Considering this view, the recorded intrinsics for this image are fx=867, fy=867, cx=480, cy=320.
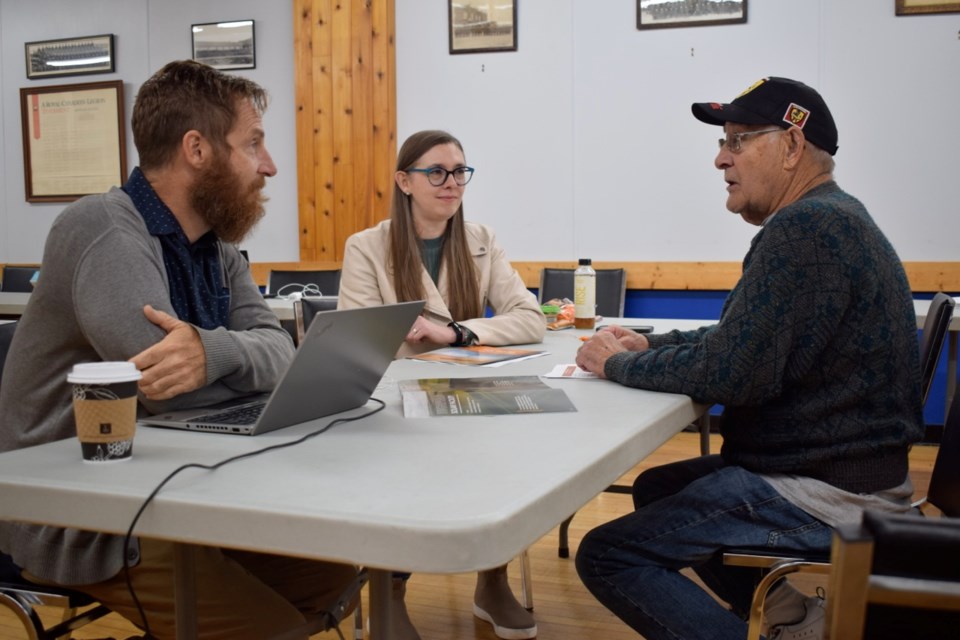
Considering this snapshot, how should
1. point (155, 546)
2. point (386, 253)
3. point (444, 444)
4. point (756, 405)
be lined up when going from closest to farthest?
point (444, 444)
point (155, 546)
point (756, 405)
point (386, 253)

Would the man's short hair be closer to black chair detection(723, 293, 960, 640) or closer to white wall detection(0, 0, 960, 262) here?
black chair detection(723, 293, 960, 640)

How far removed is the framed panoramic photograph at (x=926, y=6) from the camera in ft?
14.8

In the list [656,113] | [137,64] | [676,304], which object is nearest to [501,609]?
[676,304]

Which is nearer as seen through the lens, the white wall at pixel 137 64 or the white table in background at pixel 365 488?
the white table in background at pixel 365 488

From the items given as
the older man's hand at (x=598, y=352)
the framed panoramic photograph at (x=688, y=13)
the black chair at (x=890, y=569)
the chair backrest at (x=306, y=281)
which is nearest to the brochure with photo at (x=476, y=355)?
the older man's hand at (x=598, y=352)

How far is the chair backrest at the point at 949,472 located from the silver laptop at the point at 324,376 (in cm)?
103

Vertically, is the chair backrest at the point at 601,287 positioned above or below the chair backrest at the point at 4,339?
below

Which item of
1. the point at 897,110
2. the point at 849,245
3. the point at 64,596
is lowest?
the point at 64,596

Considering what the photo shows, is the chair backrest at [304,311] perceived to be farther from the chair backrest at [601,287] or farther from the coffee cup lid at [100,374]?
the chair backrest at [601,287]

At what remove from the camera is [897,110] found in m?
4.66

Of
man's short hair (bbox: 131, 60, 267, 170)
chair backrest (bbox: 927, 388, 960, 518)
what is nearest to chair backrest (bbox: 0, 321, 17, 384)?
man's short hair (bbox: 131, 60, 267, 170)

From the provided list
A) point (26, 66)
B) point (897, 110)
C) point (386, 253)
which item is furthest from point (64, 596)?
point (26, 66)

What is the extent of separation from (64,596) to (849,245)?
4.45 feet

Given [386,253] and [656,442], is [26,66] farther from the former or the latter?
[656,442]
